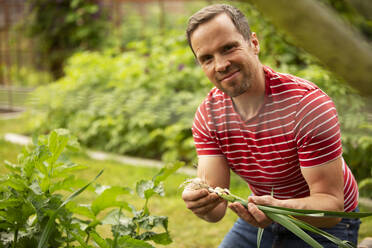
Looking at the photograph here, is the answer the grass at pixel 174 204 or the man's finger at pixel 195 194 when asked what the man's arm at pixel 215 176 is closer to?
the man's finger at pixel 195 194

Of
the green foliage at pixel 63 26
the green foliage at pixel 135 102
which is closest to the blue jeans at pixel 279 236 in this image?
the green foliage at pixel 135 102

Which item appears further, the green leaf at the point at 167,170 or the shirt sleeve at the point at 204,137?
the shirt sleeve at the point at 204,137

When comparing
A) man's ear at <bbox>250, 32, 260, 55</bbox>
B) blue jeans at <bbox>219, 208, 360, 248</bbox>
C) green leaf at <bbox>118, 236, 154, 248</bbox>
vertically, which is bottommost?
blue jeans at <bbox>219, 208, 360, 248</bbox>

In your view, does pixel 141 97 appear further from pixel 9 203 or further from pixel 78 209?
pixel 9 203

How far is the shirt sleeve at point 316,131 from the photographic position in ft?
5.06

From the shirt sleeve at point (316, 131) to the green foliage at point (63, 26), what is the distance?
7.34 meters

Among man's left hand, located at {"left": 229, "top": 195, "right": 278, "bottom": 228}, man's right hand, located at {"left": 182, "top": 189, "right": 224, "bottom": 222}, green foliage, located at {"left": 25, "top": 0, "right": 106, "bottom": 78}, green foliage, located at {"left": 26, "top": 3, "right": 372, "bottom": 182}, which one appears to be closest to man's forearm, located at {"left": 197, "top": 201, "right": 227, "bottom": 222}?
man's right hand, located at {"left": 182, "top": 189, "right": 224, "bottom": 222}

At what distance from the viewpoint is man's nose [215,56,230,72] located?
1562 mm

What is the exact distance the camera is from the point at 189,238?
3094 millimetres

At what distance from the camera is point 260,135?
1674 mm

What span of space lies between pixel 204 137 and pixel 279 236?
1.67 ft

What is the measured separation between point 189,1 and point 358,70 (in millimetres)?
8242

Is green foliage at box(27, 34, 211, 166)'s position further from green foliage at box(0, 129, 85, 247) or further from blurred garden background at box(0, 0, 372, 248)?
green foliage at box(0, 129, 85, 247)

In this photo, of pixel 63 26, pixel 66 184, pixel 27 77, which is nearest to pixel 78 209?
pixel 66 184
